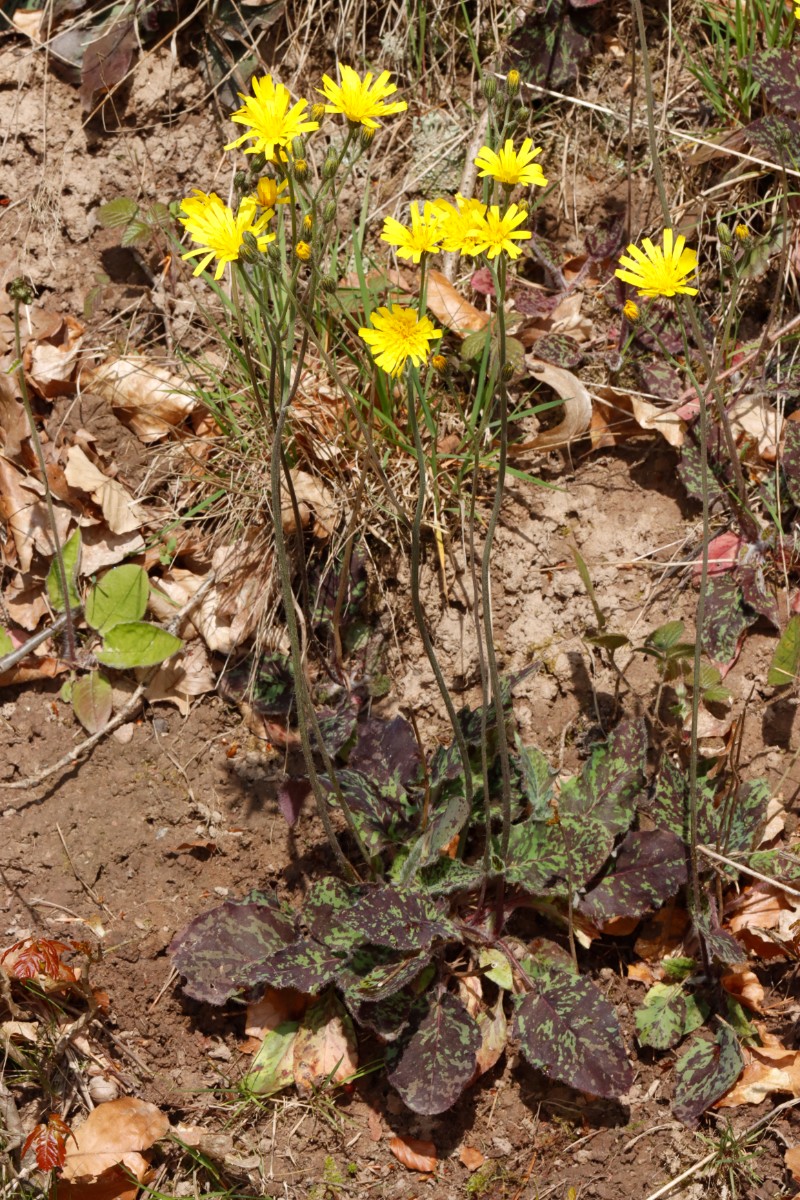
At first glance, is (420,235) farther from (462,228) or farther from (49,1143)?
(49,1143)

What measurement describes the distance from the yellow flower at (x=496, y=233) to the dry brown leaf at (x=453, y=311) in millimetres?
1150

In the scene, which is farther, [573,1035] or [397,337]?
[573,1035]

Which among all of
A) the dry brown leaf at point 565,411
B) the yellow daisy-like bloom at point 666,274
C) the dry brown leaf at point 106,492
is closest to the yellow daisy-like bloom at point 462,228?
the yellow daisy-like bloom at point 666,274

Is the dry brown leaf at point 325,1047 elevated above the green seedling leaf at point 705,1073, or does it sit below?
below

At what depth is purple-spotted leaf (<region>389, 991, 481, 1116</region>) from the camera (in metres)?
2.08

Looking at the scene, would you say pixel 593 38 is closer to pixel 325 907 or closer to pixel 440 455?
pixel 440 455

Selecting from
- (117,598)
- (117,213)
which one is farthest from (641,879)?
(117,213)

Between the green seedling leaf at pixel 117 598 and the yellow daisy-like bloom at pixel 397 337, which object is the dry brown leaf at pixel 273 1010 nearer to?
the green seedling leaf at pixel 117 598

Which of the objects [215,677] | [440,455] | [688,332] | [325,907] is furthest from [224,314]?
[325,907]

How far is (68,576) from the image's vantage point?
2820 mm

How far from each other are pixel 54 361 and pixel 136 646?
0.93m

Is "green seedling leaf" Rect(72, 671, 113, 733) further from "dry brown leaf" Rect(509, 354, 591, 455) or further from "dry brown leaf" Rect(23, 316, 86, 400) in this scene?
"dry brown leaf" Rect(509, 354, 591, 455)

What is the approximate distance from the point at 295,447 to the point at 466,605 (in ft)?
2.08

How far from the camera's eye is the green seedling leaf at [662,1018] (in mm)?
2213
